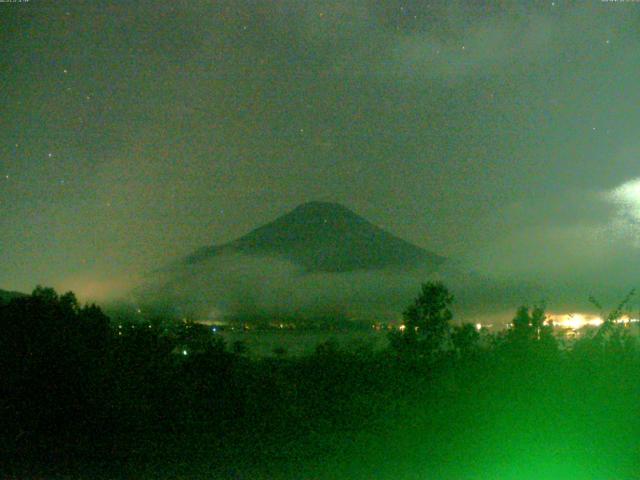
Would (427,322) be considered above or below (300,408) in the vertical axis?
above

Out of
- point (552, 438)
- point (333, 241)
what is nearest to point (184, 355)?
point (552, 438)

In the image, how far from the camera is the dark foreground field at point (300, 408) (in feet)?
29.1

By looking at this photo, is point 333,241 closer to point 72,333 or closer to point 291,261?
point 291,261

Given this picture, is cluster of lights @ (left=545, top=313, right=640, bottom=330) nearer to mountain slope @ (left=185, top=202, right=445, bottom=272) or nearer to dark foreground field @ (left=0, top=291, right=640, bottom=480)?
dark foreground field @ (left=0, top=291, right=640, bottom=480)

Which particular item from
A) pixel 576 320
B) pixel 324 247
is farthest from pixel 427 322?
pixel 324 247

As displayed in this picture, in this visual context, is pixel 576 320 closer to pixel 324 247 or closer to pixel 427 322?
pixel 427 322

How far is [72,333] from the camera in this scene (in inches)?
431

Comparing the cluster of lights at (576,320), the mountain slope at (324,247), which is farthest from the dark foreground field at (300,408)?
the mountain slope at (324,247)

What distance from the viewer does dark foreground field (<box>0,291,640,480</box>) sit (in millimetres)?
8867

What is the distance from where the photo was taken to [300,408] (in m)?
11.2

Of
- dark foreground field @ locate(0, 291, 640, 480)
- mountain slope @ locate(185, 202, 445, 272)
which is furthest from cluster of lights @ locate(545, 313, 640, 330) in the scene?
mountain slope @ locate(185, 202, 445, 272)

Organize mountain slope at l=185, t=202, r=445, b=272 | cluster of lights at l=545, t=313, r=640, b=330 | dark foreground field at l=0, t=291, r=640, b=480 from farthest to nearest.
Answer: mountain slope at l=185, t=202, r=445, b=272
cluster of lights at l=545, t=313, r=640, b=330
dark foreground field at l=0, t=291, r=640, b=480

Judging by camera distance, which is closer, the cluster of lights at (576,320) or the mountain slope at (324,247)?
the cluster of lights at (576,320)

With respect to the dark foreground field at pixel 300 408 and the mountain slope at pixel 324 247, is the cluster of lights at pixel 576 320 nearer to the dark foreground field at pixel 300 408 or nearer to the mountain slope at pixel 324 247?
the dark foreground field at pixel 300 408
